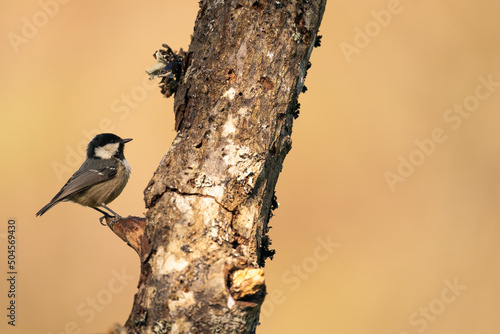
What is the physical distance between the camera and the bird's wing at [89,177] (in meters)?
4.19

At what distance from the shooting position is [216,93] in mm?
2191

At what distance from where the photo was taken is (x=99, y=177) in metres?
4.25

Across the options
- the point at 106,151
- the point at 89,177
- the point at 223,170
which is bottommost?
the point at 223,170

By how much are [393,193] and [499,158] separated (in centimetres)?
144

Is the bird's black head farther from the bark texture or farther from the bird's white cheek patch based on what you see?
the bark texture

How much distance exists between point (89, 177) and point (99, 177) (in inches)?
3.5

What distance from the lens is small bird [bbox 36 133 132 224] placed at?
4223 mm

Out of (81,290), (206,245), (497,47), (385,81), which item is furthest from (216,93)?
(497,47)

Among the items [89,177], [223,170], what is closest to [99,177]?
[89,177]

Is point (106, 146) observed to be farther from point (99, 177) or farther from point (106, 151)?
point (99, 177)

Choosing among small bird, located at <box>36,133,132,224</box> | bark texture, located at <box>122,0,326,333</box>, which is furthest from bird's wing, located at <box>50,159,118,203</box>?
bark texture, located at <box>122,0,326,333</box>

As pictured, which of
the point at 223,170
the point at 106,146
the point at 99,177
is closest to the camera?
the point at 223,170

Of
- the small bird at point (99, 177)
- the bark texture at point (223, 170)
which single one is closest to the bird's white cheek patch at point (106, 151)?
the small bird at point (99, 177)

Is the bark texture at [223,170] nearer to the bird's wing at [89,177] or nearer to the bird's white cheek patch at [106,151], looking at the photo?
the bird's wing at [89,177]
